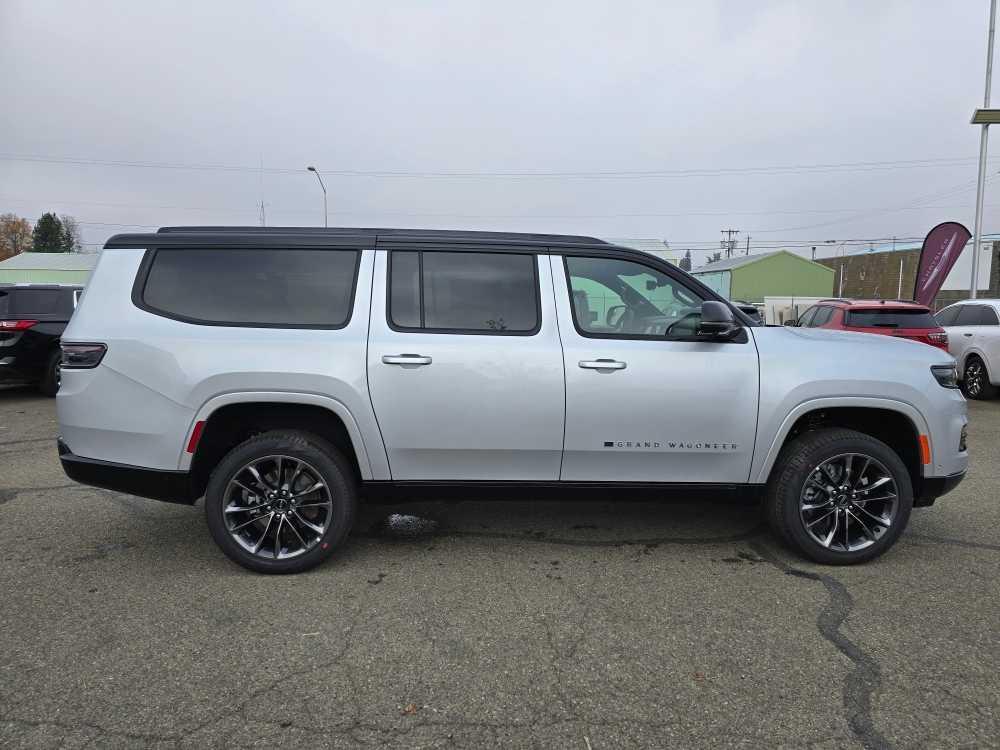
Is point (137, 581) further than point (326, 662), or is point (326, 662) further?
point (137, 581)

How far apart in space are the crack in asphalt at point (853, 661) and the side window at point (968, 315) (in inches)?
355

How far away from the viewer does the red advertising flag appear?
1590 centimetres

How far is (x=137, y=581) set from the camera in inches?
138

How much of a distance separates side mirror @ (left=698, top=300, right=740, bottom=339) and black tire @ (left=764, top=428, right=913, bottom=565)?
82cm

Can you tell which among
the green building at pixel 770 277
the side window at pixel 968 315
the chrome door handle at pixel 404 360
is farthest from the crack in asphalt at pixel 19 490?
the green building at pixel 770 277

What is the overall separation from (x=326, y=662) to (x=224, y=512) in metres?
1.17

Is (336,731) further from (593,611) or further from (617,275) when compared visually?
(617,275)

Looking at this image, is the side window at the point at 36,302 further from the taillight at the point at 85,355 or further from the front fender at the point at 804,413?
the front fender at the point at 804,413

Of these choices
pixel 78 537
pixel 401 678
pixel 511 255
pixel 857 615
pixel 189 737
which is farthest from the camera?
pixel 78 537

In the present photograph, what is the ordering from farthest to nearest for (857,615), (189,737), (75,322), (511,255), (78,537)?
1. (78,537)
2. (511,255)
3. (75,322)
4. (857,615)
5. (189,737)

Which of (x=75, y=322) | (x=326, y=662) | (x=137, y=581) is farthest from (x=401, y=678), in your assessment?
(x=75, y=322)

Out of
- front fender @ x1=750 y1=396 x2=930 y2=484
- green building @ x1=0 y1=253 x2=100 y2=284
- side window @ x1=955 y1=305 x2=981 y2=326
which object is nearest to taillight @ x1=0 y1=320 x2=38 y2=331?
front fender @ x1=750 y1=396 x2=930 y2=484

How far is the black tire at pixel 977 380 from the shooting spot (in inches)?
387

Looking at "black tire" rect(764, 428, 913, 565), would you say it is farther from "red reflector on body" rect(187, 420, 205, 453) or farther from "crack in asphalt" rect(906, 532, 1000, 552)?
"red reflector on body" rect(187, 420, 205, 453)
